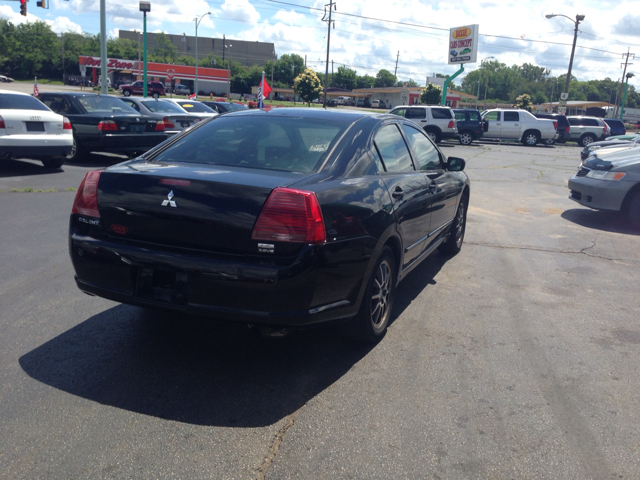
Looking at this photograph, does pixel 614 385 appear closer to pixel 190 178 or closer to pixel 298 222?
pixel 298 222

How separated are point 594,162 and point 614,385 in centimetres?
683

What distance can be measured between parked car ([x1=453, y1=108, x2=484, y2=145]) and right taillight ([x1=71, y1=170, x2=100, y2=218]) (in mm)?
27202

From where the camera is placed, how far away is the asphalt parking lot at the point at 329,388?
271 centimetres

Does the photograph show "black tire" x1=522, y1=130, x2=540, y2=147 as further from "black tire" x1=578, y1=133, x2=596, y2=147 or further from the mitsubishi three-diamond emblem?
the mitsubishi three-diamond emblem

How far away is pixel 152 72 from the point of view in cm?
7775

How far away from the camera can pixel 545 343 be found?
427 cm

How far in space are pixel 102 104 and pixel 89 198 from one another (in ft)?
35.6

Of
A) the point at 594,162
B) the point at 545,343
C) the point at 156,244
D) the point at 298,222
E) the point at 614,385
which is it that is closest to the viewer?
the point at 298,222

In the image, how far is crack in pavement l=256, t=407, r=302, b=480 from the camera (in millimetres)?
2588

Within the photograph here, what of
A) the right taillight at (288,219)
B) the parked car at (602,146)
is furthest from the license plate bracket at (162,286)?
the parked car at (602,146)

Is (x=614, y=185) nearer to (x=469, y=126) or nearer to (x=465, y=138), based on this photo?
(x=469, y=126)

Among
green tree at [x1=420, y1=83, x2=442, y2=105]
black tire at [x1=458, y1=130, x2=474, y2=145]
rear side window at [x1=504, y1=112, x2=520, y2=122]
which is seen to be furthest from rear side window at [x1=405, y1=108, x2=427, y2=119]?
green tree at [x1=420, y1=83, x2=442, y2=105]

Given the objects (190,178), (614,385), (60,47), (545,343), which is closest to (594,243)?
(545,343)

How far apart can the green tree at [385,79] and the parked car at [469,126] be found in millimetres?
129977
